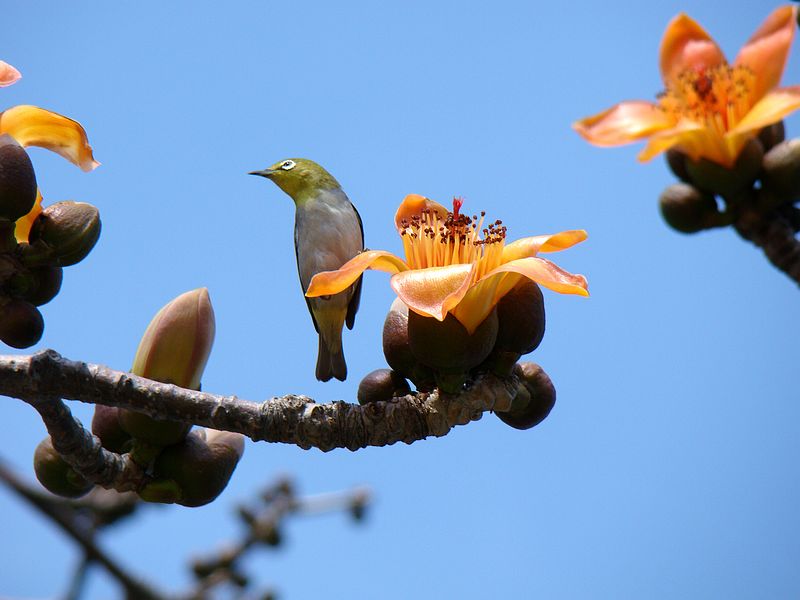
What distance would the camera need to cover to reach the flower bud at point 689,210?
137cm

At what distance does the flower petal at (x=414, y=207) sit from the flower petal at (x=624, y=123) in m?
0.64

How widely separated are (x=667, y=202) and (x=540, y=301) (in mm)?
475

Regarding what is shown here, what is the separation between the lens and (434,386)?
6.23 ft

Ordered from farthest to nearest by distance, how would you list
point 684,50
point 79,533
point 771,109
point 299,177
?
point 299,177
point 684,50
point 771,109
point 79,533

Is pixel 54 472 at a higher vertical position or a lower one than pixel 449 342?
lower

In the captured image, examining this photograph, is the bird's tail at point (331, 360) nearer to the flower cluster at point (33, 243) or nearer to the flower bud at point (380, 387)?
the flower bud at point (380, 387)

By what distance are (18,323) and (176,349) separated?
33 cm

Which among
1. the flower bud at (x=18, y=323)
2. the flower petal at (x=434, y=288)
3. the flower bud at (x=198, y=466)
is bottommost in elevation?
the flower bud at (x=198, y=466)

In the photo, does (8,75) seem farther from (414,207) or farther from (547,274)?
(547,274)

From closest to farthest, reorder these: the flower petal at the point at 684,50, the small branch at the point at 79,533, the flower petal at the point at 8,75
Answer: the small branch at the point at 79,533 < the flower petal at the point at 684,50 < the flower petal at the point at 8,75

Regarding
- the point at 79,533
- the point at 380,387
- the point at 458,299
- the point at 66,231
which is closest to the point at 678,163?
the point at 458,299

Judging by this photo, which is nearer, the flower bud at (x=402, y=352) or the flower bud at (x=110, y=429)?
the flower bud at (x=402, y=352)

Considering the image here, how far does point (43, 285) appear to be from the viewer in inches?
76.3

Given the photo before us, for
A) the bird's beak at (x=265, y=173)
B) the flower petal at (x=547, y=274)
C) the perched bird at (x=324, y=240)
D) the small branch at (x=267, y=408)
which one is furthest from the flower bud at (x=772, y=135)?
the bird's beak at (x=265, y=173)
